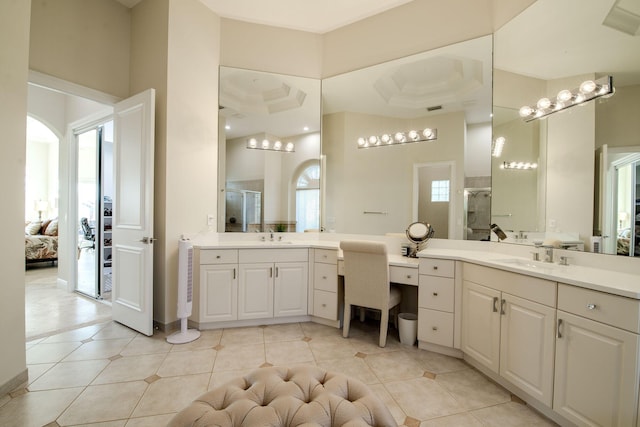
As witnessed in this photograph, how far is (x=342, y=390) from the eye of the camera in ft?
3.88

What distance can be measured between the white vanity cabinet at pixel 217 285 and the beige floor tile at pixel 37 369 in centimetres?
108

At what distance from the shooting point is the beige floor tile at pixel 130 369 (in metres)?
1.97

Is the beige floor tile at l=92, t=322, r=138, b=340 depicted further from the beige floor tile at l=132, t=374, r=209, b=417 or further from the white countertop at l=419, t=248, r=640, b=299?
the white countertop at l=419, t=248, r=640, b=299

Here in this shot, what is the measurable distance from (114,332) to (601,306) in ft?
12.2

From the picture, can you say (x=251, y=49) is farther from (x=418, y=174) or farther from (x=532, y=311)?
(x=532, y=311)

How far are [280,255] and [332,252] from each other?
0.55 metres

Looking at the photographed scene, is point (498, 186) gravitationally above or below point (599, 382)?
above

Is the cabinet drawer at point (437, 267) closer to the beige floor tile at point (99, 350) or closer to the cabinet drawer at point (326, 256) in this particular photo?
the cabinet drawer at point (326, 256)

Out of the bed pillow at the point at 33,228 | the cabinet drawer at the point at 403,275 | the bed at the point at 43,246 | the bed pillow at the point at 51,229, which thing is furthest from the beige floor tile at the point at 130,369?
the bed pillow at the point at 33,228

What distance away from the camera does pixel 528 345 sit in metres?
1.70

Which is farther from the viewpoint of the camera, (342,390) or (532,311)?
(532,311)

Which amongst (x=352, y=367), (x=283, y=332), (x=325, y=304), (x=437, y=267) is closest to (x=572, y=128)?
(x=437, y=267)

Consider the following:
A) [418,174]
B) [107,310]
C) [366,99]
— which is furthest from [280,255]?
[107,310]

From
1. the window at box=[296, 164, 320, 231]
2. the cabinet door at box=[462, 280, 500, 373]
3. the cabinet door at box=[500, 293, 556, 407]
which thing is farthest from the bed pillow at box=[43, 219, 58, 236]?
the cabinet door at box=[500, 293, 556, 407]
